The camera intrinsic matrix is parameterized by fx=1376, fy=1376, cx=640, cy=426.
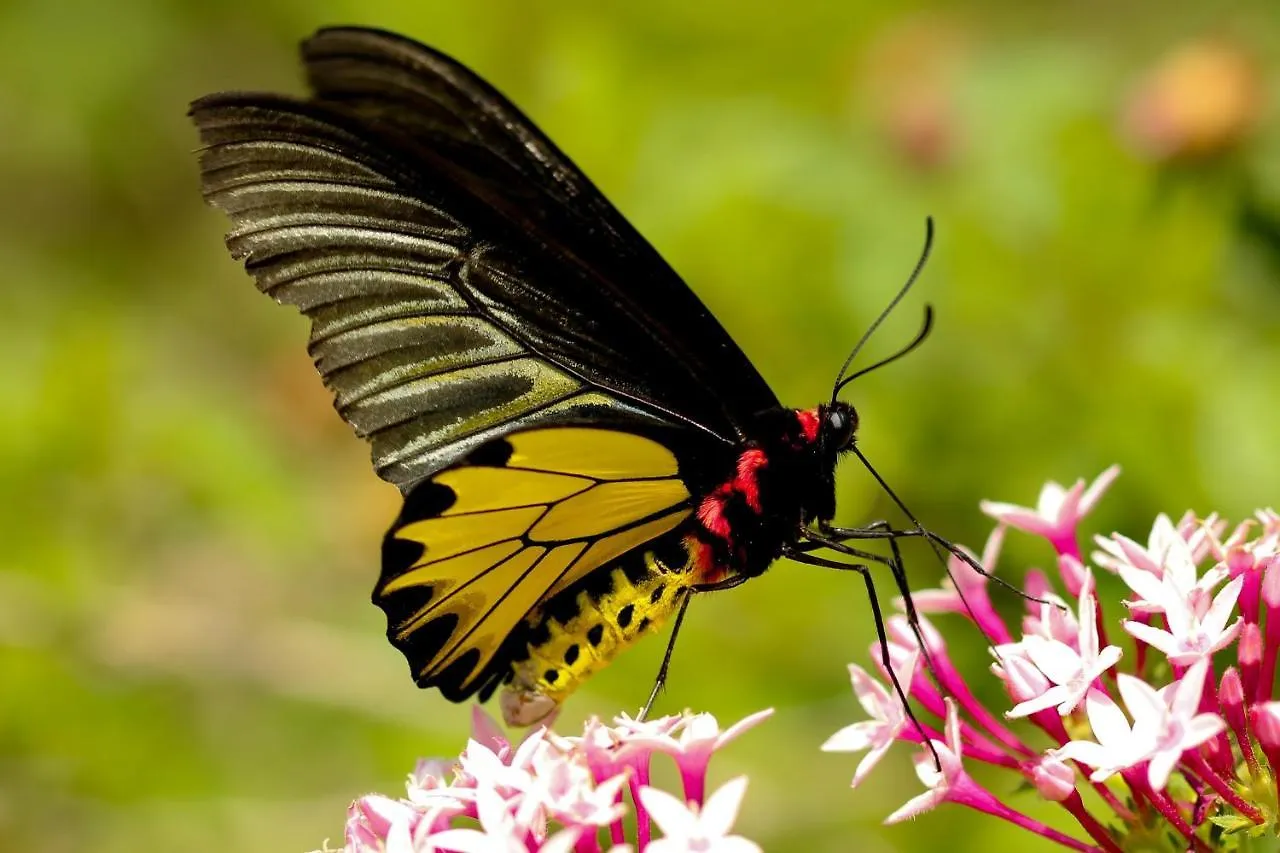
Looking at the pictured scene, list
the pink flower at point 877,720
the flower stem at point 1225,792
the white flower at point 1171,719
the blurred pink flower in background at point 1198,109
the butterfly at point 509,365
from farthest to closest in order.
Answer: the blurred pink flower in background at point 1198,109, the butterfly at point 509,365, the pink flower at point 877,720, the flower stem at point 1225,792, the white flower at point 1171,719

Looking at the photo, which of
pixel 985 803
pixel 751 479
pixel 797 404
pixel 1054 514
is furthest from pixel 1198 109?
pixel 985 803

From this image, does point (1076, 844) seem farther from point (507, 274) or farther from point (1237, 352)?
point (1237, 352)

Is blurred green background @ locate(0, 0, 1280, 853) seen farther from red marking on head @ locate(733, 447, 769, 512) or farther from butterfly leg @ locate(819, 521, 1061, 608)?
red marking on head @ locate(733, 447, 769, 512)

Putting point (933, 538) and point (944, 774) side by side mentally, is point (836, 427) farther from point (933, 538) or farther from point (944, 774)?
point (944, 774)

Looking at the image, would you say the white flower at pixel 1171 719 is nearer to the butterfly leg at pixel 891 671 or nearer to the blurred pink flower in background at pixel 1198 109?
the butterfly leg at pixel 891 671

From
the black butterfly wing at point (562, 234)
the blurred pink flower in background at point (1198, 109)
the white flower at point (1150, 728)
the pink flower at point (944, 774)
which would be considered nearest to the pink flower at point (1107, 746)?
the white flower at point (1150, 728)

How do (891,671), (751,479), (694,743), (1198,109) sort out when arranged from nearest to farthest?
(694,743)
(891,671)
(751,479)
(1198,109)
